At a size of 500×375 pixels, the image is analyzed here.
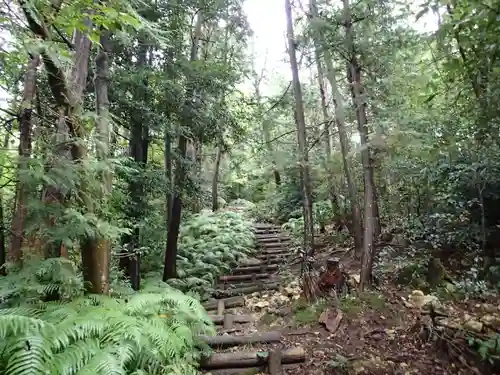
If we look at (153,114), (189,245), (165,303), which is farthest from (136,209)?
(189,245)

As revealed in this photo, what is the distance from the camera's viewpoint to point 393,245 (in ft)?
25.3

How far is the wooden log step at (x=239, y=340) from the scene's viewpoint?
15.6 feet

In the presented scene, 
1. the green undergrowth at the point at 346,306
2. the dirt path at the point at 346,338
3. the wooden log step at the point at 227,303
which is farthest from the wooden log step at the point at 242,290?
the green undergrowth at the point at 346,306

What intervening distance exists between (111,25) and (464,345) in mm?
4583

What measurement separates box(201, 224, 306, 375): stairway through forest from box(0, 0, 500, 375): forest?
0.11 meters

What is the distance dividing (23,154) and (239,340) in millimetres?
3461

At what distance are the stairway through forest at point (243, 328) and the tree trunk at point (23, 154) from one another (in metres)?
2.49

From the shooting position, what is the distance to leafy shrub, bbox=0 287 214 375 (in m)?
2.39

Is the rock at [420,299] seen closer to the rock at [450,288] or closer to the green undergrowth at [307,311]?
the rock at [450,288]

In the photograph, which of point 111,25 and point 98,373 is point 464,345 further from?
point 111,25

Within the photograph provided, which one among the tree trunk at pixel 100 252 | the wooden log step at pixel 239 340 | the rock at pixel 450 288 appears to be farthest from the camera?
the rock at pixel 450 288

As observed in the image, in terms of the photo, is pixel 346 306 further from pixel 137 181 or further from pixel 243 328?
pixel 137 181

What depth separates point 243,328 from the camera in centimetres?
577

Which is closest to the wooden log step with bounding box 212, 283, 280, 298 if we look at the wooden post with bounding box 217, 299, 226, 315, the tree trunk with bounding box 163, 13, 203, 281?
the wooden post with bounding box 217, 299, 226, 315
